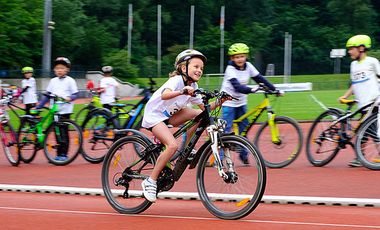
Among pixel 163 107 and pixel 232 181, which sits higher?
pixel 163 107

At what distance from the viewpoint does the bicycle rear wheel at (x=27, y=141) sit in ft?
47.0

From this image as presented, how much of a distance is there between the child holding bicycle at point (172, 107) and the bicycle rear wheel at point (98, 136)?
5.62 metres

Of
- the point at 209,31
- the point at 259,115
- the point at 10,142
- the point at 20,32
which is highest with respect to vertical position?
the point at 209,31

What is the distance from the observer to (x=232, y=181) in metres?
8.05

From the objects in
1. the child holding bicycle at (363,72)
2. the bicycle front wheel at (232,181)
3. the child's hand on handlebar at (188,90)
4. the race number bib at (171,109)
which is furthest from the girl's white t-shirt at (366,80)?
the child's hand on handlebar at (188,90)

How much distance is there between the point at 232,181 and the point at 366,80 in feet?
15.9

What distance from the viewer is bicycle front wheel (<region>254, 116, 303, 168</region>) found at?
12242 mm

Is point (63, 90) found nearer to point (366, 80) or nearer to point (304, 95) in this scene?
point (366, 80)

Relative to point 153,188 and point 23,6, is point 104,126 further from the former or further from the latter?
point 23,6

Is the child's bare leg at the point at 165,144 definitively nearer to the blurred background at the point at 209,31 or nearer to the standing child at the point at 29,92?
the standing child at the point at 29,92

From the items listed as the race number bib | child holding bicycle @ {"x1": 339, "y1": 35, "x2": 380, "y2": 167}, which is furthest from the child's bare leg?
child holding bicycle @ {"x1": 339, "y1": 35, "x2": 380, "y2": 167}

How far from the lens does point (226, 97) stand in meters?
8.44

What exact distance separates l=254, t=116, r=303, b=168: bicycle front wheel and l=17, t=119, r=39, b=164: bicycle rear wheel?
4227 millimetres

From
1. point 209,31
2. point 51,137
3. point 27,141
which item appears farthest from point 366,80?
point 209,31
